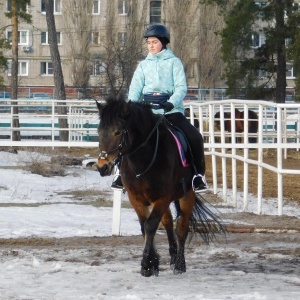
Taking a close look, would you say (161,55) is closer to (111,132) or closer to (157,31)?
(157,31)

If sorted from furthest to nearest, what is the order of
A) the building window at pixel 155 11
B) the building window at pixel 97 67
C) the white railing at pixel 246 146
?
1. the building window at pixel 155 11
2. the building window at pixel 97 67
3. the white railing at pixel 246 146

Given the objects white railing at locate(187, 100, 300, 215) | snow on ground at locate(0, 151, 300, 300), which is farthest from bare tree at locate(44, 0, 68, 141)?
snow on ground at locate(0, 151, 300, 300)

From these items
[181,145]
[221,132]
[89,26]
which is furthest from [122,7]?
[181,145]

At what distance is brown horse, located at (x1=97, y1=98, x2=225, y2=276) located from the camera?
26.3ft

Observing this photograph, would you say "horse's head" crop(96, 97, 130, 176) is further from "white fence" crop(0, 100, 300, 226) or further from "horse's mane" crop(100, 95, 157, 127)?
"white fence" crop(0, 100, 300, 226)

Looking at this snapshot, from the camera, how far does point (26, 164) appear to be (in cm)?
2203

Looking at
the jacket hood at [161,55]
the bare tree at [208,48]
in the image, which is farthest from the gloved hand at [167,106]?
the bare tree at [208,48]

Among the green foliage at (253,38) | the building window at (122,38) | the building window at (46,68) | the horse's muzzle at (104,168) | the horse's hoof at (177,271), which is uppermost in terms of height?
the building window at (122,38)

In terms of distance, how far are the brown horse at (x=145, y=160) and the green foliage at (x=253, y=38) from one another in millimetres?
24882

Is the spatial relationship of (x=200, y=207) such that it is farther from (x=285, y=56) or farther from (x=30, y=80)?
(x=30, y=80)

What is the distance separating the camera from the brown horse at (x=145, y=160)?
316 inches

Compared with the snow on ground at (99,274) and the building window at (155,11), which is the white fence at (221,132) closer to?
the snow on ground at (99,274)

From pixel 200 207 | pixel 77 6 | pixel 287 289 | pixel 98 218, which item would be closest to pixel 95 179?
pixel 98 218

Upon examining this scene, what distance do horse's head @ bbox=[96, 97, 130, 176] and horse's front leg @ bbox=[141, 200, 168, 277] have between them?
2.15 feet
